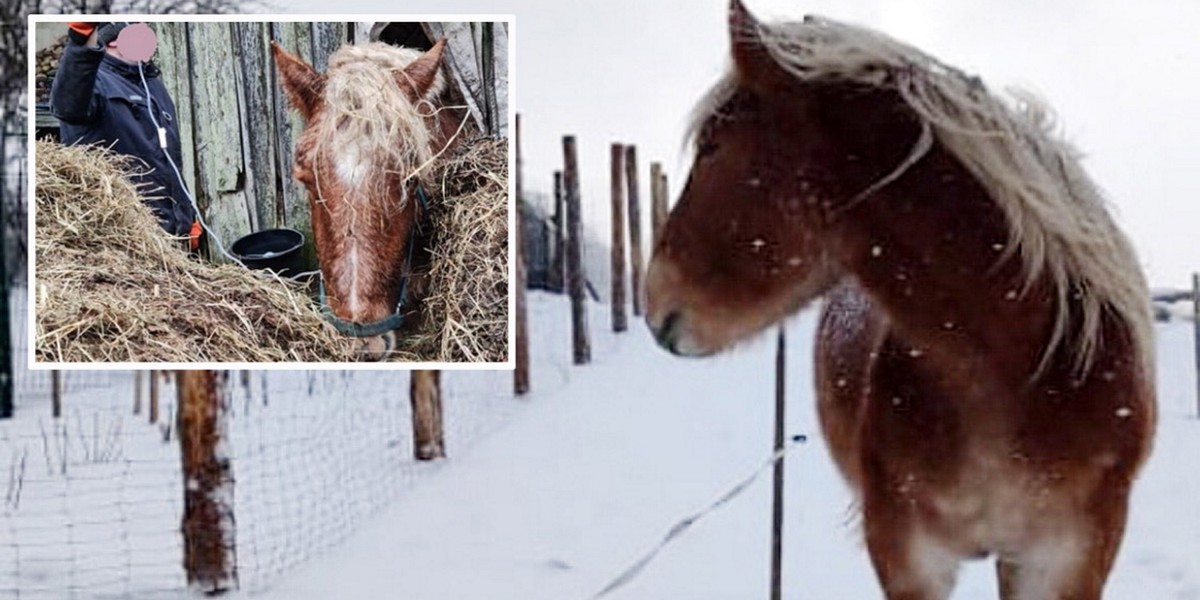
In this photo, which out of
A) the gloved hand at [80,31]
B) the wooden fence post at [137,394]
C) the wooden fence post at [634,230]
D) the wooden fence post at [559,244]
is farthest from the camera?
the wooden fence post at [137,394]

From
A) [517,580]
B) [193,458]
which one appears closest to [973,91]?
[517,580]

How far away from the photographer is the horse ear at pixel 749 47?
1299 millimetres

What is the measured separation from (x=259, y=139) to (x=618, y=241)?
896 millimetres

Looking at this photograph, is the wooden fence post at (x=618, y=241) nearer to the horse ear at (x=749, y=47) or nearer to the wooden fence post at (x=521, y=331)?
the wooden fence post at (x=521, y=331)

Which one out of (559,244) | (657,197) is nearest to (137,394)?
(559,244)

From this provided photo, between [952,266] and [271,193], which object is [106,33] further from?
[952,266]

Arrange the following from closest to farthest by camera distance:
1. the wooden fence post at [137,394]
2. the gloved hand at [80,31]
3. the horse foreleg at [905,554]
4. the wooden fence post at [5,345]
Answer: the horse foreleg at [905,554]
the gloved hand at [80,31]
the wooden fence post at [5,345]
the wooden fence post at [137,394]

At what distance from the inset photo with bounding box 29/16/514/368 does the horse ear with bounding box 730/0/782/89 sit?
947mm

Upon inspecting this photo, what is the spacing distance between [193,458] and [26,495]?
0.53 metres

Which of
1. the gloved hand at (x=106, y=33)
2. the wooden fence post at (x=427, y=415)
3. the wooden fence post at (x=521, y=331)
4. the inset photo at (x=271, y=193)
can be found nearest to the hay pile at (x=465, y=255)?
the inset photo at (x=271, y=193)

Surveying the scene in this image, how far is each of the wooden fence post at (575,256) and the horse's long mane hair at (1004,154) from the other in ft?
4.37

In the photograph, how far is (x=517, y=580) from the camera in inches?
100

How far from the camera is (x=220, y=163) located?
2.23 metres

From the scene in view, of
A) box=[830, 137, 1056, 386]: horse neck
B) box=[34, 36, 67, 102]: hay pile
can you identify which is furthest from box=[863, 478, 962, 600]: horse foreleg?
box=[34, 36, 67, 102]: hay pile
